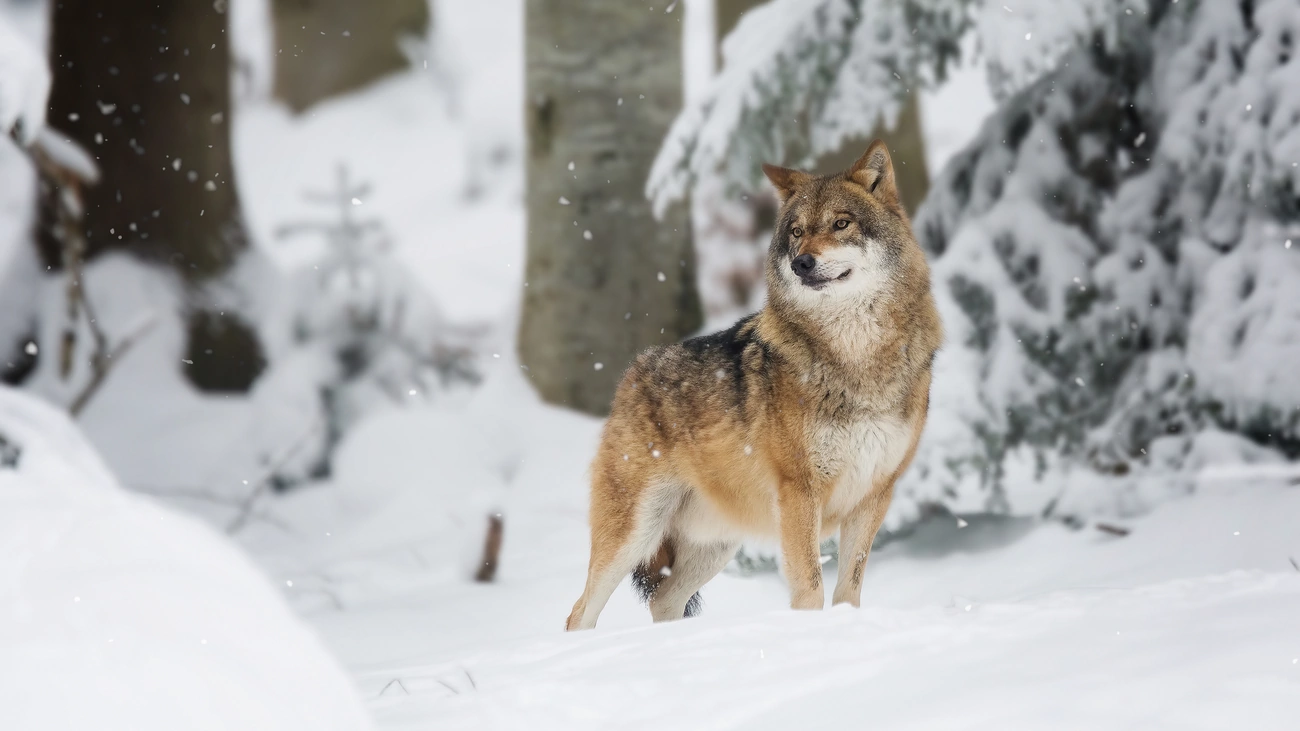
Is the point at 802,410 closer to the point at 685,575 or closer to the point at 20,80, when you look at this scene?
the point at 685,575

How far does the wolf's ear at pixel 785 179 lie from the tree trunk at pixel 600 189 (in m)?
3.93

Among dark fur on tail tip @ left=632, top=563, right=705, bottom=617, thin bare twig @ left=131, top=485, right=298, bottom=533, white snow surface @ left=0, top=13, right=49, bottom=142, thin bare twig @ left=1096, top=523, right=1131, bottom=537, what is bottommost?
thin bare twig @ left=131, top=485, right=298, bottom=533

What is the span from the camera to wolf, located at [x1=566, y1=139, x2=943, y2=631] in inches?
162

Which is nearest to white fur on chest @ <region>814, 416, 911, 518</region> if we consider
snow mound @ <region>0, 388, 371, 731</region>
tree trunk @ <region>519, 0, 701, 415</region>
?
snow mound @ <region>0, 388, 371, 731</region>

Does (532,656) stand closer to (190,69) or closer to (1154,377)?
(1154,377)

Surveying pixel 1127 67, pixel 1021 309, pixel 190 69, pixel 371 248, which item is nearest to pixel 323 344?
pixel 371 248

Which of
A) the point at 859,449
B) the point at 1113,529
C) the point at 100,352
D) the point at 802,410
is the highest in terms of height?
the point at 802,410

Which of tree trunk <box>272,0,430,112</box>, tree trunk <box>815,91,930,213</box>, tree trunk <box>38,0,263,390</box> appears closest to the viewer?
tree trunk <box>38,0,263,390</box>

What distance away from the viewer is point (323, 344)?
9.21m

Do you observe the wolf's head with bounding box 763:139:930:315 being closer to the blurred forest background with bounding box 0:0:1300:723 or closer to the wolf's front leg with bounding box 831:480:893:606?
the wolf's front leg with bounding box 831:480:893:606

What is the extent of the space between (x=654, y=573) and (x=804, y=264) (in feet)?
5.08

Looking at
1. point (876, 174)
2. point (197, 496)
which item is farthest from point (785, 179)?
point (197, 496)

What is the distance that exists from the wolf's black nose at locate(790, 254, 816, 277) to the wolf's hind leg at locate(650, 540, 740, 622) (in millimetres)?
1309

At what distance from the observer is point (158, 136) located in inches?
368
